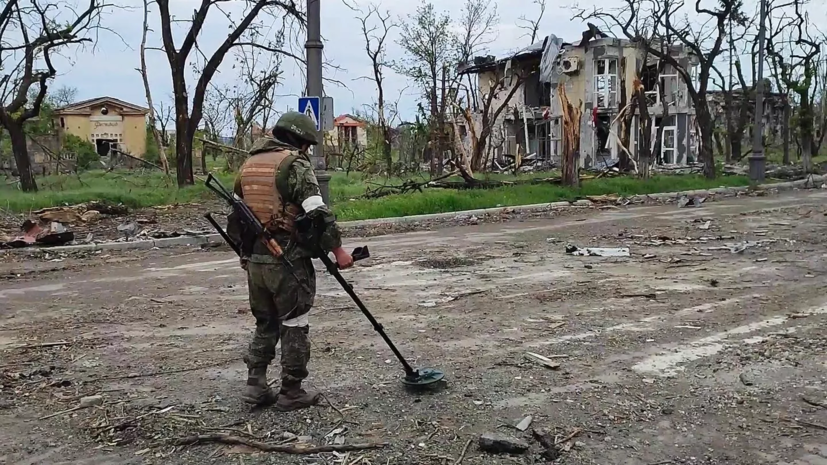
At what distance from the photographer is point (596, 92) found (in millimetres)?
38375

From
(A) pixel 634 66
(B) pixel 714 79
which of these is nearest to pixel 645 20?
(A) pixel 634 66

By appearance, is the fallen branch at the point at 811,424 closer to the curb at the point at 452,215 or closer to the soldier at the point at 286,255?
the soldier at the point at 286,255

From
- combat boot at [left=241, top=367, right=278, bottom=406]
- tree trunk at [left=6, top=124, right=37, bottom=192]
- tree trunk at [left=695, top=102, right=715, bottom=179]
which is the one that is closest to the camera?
combat boot at [left=241, top=367, right=278, bottom=406]

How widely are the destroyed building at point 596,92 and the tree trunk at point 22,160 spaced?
20.9m

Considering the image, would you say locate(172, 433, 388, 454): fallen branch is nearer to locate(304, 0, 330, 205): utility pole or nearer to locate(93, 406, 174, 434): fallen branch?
locate(93, 406, 174, 434): fallen branch

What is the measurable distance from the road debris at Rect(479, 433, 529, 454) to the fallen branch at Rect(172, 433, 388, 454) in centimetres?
52

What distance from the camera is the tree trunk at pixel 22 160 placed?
65.9 feet

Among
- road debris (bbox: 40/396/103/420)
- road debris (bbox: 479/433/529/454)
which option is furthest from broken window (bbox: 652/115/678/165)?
road debris (bbox: 40/396/103/420)

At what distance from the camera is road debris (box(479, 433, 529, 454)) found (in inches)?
154

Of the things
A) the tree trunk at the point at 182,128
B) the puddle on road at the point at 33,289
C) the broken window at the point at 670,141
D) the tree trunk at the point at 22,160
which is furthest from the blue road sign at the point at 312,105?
the broken window at the point at 670,141

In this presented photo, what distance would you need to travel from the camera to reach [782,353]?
5.54 m

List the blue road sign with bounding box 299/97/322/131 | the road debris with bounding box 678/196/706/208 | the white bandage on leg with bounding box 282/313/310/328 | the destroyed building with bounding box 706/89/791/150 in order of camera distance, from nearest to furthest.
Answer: the white bandage on leg with bounding box 282/313/310/328 < the blue road sign with bounding box 299/97/322/131 < the road debris with bounding box 678/196/706/208 < the destroyed building with bounding box 706/89/791/150

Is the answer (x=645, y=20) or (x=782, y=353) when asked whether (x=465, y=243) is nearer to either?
(x=782, y=353)

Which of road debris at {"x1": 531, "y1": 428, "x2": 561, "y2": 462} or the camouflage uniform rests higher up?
the camouflage uniform
